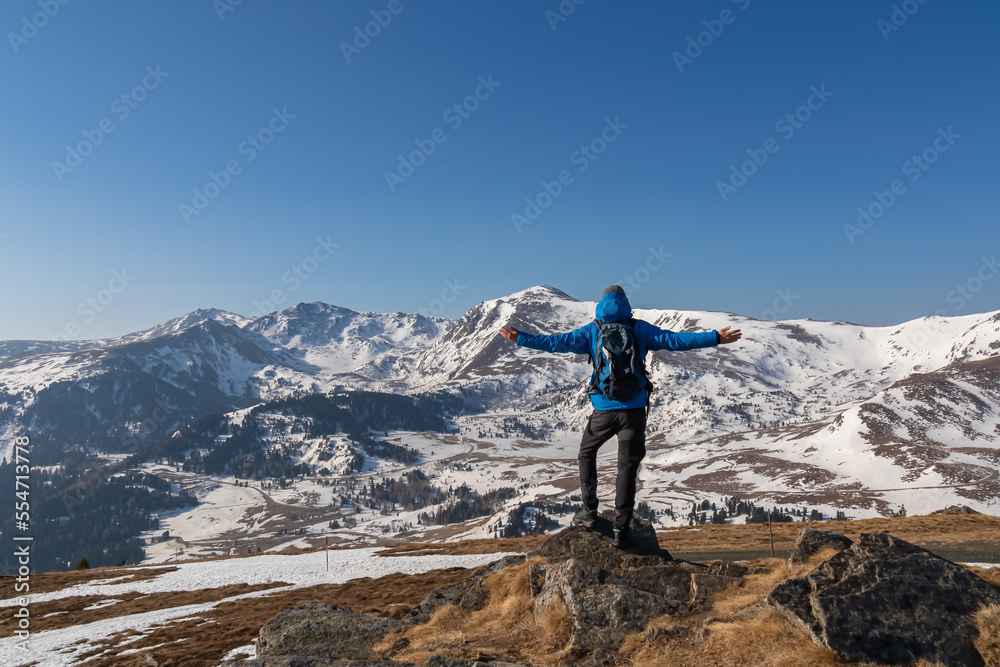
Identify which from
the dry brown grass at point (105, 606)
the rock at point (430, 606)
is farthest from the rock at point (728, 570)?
the dry brown grass at point (105, 606)

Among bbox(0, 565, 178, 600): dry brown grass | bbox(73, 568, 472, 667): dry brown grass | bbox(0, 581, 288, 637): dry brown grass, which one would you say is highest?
bbox(73, 568, 472, 667): dry brown grass

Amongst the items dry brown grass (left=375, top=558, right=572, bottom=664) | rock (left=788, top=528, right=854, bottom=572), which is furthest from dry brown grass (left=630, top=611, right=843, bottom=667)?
rock (left=788, top=528, right=854, bottom=572)

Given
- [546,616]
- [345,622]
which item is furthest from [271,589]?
[546,616]

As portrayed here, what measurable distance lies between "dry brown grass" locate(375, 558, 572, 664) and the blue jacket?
4.68m

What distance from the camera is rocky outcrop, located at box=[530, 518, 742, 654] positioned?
A: 10.3 metres

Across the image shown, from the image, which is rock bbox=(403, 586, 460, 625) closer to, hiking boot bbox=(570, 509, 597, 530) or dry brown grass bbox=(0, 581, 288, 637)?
hiking boot bbox=(570, 509, 597, 530)

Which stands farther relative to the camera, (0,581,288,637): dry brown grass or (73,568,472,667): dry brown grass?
(0,581,288,637): dry brown grass

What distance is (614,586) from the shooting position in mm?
11250

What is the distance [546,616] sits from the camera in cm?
1127

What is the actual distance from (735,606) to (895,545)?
3.14 metres

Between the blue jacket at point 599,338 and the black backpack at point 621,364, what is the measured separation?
149 millimetres

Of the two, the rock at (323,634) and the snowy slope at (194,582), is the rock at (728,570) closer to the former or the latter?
the rock at (323,634)

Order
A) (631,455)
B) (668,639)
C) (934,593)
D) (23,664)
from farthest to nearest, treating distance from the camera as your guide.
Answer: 1. (23,664)
2. (631,455)
3. (668,639)
4. (934,593)

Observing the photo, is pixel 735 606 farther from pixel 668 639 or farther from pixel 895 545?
pixel 895 545
